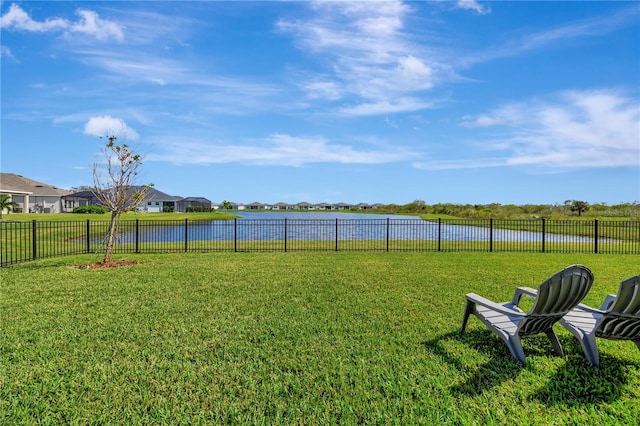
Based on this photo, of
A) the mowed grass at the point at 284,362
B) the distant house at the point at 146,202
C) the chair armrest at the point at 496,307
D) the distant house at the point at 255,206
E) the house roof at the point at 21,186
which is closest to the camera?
the mowed grass at the point at 284,362

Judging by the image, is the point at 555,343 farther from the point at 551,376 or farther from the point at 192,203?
the point at 192,203

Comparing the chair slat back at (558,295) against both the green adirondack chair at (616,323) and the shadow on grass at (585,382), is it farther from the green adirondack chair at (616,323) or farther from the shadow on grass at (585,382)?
the shadow on grass at (585,382)

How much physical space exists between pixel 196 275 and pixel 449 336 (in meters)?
6.21

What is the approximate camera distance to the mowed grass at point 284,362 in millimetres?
2996

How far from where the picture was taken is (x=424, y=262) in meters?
11.2

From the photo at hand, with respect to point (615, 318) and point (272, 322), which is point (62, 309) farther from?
point (615, 318)

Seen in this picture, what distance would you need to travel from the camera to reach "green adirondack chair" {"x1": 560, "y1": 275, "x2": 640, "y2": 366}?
3.51 metres

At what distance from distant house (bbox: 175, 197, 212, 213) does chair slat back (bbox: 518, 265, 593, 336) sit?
8015 centimetres

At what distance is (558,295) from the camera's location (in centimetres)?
365

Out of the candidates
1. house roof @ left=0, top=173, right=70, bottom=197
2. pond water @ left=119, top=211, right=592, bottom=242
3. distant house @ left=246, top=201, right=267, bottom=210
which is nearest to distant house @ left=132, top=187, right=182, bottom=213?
house roof @ left=0, top=173, right=70, bottom=197

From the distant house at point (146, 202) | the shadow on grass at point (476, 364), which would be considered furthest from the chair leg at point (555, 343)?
the distant house at point (146, 202)

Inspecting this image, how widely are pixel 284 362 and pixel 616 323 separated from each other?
10.8ft

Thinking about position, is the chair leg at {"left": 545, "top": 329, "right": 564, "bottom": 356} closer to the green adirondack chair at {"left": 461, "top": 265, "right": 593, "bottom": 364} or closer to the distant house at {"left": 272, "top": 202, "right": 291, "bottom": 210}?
the green adirondack chair at {"left": 461, "top": 265, "right": 593, "bottom": 364}

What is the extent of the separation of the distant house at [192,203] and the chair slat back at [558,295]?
80149mm
